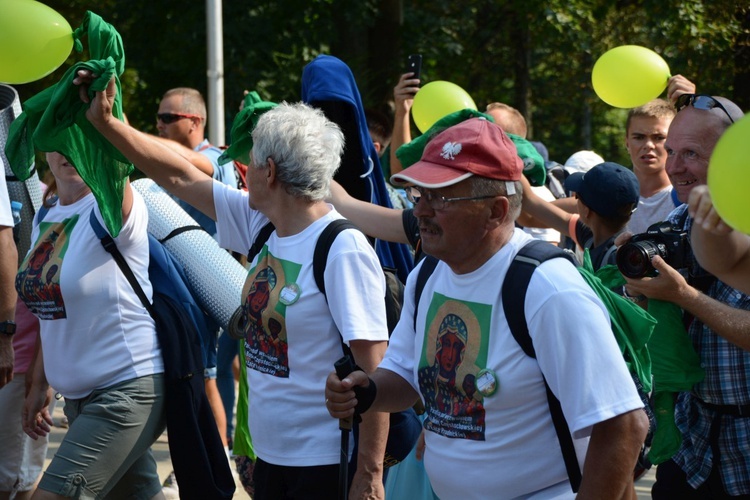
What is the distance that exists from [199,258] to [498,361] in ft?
6.54

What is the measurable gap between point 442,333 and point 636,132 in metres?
3.04

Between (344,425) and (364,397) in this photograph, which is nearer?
(364,397)

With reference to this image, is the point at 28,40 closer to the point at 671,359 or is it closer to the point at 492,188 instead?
the point at 492,188

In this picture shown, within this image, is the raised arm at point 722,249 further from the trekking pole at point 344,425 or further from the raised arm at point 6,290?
the raised arm at point 6,290

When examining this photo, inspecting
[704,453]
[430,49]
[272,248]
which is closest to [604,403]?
[704,453]

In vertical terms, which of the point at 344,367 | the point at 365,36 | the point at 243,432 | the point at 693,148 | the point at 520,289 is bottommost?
the point at 365,36

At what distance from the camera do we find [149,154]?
3.60 meters

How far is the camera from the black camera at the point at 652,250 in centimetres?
307

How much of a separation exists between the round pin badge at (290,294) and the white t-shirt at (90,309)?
0.93m

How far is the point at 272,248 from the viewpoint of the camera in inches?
140

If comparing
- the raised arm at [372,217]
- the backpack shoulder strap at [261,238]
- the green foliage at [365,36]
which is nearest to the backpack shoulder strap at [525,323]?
the backpack shoulder strap at [261,238]

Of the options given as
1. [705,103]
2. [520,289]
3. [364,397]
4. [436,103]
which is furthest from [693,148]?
[436,103]

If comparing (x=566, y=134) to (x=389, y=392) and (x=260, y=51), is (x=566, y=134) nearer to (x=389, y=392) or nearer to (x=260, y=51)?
(x=260, y=51)

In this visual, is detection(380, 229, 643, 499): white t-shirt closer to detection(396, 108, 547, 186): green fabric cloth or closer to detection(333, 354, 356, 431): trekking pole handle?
detection(333, 354, 356, 431): trekking pole handle
